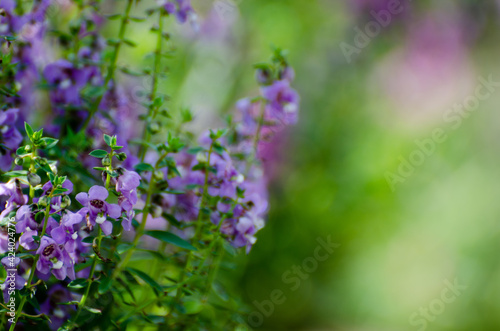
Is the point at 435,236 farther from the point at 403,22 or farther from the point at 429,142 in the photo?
the point at 403,22

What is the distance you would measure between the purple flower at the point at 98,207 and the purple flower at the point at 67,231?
0.03 meters

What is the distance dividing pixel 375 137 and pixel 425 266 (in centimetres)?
70

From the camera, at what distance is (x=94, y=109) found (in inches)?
42.2

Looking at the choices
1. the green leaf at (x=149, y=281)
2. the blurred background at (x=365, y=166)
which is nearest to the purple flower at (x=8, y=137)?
the green leaf at (x=149, y=281)

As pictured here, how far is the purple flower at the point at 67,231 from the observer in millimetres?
724

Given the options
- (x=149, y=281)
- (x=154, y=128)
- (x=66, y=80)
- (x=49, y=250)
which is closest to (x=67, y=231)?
(x=49, y=250)

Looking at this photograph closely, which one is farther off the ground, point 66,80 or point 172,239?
point 66,80

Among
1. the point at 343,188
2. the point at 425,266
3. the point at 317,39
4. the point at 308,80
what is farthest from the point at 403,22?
the point at 425,266

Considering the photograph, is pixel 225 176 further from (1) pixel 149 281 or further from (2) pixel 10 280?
(2) pixel 10 280

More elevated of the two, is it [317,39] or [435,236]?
[317,39]

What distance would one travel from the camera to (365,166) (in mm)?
2879

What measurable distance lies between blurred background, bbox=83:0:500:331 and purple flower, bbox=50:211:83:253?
5.58 ft

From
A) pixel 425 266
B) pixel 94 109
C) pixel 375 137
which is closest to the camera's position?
pixel 94 109

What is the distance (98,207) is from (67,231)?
5 centimetres
